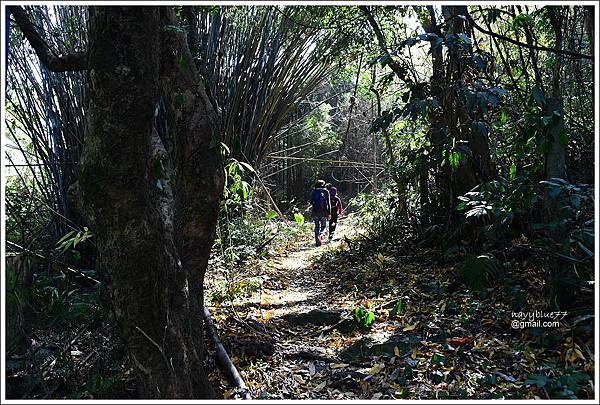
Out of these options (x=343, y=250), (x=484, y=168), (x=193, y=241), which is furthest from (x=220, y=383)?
(x=343, y=250)

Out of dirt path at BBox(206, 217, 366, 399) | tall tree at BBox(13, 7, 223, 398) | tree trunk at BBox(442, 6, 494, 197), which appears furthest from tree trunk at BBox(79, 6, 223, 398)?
tree trunk at BBox(442, 6, 494, 197)

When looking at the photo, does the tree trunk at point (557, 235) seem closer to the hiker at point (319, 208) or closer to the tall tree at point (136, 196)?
the tall tree at point (136, 196)

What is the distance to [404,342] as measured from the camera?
2.52m

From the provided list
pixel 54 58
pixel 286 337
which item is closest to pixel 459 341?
pixel 286 337

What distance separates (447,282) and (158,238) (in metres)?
2.35

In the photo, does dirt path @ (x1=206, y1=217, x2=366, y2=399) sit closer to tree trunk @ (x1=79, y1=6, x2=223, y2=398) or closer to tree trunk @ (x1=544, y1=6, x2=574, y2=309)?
tree trunk @ (x1=79, y1=6, x2=223, y2=398)

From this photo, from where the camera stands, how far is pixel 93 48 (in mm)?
1392

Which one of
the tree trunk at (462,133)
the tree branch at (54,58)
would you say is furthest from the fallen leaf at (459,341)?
the tree branch at (54,58)

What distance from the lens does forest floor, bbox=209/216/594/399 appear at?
80.1 inches

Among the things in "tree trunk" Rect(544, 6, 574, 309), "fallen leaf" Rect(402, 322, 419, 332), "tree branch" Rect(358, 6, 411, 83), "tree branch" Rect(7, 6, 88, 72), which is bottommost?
"fallen leaf" Rect(402, 322, 419, 332)

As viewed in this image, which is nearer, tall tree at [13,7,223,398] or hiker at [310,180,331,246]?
tall tree at [13,7,223,398]

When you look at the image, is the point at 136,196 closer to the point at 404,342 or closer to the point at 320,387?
the point at 320,387

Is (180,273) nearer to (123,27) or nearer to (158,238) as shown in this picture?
(158,238)

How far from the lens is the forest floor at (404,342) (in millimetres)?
2035
